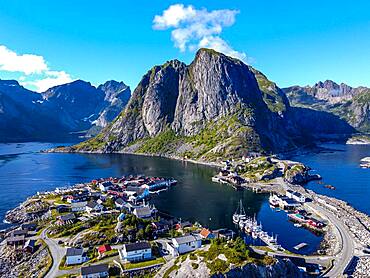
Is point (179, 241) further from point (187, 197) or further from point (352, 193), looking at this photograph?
point (352, 193)

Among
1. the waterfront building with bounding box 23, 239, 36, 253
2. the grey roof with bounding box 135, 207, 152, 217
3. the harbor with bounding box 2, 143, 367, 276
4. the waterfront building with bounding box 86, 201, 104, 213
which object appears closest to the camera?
the waterfront building with bounding box 23, 239, 36, 253

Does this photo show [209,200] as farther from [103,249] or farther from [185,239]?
[103,249]

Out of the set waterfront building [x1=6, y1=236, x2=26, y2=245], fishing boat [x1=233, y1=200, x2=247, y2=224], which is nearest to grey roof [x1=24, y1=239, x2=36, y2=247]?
waterfront building [x1=6, y1=236, x2=26, y2=245]

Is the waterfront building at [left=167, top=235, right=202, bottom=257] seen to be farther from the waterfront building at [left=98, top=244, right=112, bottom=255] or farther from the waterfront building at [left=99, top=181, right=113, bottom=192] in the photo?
the waterfront building at [left=99, top=181, right=113, bottom=192]

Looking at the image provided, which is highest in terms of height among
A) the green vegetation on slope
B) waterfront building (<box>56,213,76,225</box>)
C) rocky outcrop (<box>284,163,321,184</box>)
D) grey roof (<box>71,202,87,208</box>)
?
rocky outcrop (<box>284,163,321,184</box>)

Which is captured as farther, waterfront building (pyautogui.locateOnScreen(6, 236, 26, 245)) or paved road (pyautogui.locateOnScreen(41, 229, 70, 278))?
waterfront building (pyautogui.locateOnScreen(6, 236, 26, 245))

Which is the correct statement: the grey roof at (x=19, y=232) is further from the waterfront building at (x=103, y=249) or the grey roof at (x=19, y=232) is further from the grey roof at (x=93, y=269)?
the grey roof at (x=93, y=269)

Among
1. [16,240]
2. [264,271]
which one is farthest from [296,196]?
[16,240]
